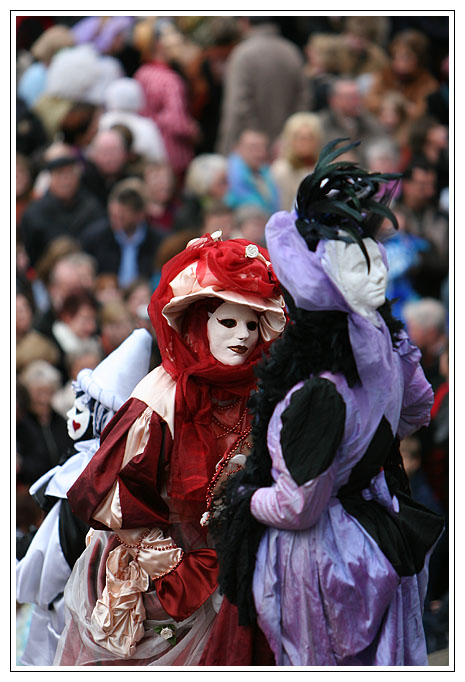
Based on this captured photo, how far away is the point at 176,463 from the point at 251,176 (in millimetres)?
4523

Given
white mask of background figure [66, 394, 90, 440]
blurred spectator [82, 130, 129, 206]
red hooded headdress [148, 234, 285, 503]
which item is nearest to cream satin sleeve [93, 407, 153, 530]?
red hooded headdress [148, 234, 285, 503]

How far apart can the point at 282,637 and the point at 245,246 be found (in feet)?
5.10

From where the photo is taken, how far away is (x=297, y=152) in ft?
27.2

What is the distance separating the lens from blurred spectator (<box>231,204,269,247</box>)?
24.9ft

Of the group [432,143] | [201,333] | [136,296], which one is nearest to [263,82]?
[432,143]

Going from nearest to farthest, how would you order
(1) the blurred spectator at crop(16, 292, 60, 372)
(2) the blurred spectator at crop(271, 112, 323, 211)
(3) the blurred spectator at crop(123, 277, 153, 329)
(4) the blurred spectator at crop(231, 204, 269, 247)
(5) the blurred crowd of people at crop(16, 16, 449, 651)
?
(3) the blurred spectator at crop(123, 277, 153, 329), (1) the blurred spectator at crop(16, 292, 60, 372), (5) the blurred crowd of people at crop(16, 16, 449, 651), (4) the blurred spectator at crop(231, 204, 269, 247), (2) the blurred spectator at crop(271, 112, 323, 211)

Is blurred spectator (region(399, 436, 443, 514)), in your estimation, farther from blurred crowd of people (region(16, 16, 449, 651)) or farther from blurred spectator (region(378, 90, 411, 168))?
blurred spectator (region(378, 90, 411, 168))

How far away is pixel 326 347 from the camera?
3771 millimetres

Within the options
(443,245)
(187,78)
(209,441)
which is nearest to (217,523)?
(209,441)

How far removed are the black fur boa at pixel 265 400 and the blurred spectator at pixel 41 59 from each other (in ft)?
18.4

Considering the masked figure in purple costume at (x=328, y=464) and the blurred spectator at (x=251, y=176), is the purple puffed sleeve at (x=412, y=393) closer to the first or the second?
the masked figure in purple costume at (x=328, y=464)

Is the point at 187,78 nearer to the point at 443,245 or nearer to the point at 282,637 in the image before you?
the point at 443,245

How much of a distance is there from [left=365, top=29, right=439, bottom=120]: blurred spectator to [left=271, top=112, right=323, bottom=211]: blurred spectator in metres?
0.71

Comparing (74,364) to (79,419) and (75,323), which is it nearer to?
(75,323)
